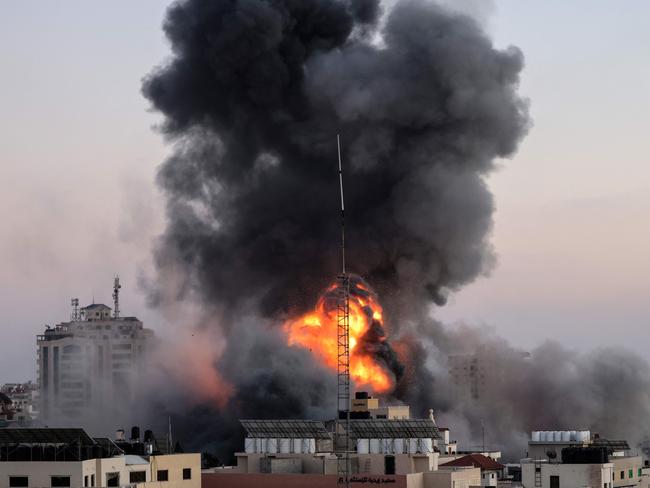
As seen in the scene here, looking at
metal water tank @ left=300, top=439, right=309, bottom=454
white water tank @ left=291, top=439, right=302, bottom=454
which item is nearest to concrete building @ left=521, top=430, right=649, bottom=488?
metal water tank @ left=300, top=439, right=309, bottom=454

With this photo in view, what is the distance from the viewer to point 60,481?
7169 centimetres

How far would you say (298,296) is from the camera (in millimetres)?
120875

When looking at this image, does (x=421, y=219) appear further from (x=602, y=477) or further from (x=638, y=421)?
(x=602, y=477)

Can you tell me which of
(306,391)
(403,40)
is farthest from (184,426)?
(403,40)

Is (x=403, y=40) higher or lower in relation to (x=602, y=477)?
higher

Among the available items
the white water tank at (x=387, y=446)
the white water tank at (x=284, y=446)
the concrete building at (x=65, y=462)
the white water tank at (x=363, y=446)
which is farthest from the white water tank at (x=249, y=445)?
the concrete building at (x=65, y=462)

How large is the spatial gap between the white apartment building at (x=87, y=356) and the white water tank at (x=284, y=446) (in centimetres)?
7010

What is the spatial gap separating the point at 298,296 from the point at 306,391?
29.0 feet

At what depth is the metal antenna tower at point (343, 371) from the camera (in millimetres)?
80375

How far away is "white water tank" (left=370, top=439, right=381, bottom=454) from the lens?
8181 cm

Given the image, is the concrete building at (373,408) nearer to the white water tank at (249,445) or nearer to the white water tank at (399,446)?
the white water tank at (249,445)

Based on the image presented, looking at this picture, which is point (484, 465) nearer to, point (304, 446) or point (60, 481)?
point (304, 446)

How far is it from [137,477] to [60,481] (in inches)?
184

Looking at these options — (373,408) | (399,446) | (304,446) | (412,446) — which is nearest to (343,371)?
(373,408)
